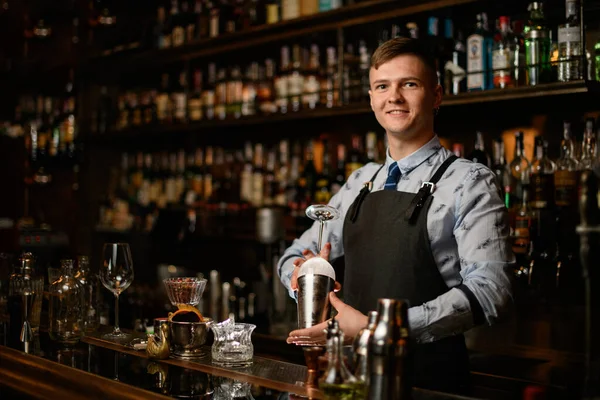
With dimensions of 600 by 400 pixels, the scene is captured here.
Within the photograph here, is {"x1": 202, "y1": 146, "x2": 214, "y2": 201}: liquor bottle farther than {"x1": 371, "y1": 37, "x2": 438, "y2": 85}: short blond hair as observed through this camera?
Yes

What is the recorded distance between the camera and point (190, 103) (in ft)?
13.4

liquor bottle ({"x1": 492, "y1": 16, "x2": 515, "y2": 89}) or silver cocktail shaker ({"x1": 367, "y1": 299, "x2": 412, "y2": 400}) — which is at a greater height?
liquor bottle ({"x1": 492, "y1": 16, "x2": 515, "y2": 89})

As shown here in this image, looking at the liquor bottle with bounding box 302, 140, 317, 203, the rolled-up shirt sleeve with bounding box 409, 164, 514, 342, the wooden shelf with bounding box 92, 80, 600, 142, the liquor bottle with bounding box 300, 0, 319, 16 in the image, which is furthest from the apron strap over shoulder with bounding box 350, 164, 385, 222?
the liquor bottle with bounding box 300, 0, 319, 16

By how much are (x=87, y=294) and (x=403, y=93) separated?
110cm

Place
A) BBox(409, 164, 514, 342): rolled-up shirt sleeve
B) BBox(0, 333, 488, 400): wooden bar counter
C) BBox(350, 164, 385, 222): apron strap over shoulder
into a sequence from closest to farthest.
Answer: BBox(0, 333, 488, 400): wooden bar counter
BBox(409, 164, 514, 342): rolled-up shirt sleeve
BBox(350, 164, 385, 222): apron strap over shoulder

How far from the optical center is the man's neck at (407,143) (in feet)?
6.68

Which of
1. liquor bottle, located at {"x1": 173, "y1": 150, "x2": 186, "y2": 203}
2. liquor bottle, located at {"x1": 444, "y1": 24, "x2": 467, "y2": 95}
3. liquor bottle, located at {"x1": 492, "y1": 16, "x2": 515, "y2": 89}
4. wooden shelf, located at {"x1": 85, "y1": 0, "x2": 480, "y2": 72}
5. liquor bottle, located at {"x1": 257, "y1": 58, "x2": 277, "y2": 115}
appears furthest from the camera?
liquor bottle, located at {"x1": 173, "y1": 150, "x2": 186, "y2": 203}

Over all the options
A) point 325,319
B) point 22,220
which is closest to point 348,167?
point 325,319

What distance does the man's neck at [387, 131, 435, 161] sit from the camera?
6.68 feet

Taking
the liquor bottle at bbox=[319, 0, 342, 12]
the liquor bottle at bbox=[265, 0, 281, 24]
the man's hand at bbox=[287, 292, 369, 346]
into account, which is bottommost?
the man's hand at bbox=[287, 292, 369, 346]

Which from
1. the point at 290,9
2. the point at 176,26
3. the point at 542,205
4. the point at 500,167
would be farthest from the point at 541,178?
A: the point at 176,26

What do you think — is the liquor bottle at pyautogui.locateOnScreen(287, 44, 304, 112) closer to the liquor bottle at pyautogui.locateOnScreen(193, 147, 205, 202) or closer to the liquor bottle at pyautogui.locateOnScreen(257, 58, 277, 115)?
the liquor bottle at pyautogui.locateOnScreen(257, 58, 277, 115)

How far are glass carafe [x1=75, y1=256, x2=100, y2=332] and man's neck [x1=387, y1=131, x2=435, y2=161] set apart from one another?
1.00 meters

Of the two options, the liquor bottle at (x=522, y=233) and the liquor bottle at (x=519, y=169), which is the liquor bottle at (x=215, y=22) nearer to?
the liquor bottle at (x=519, y=169)
